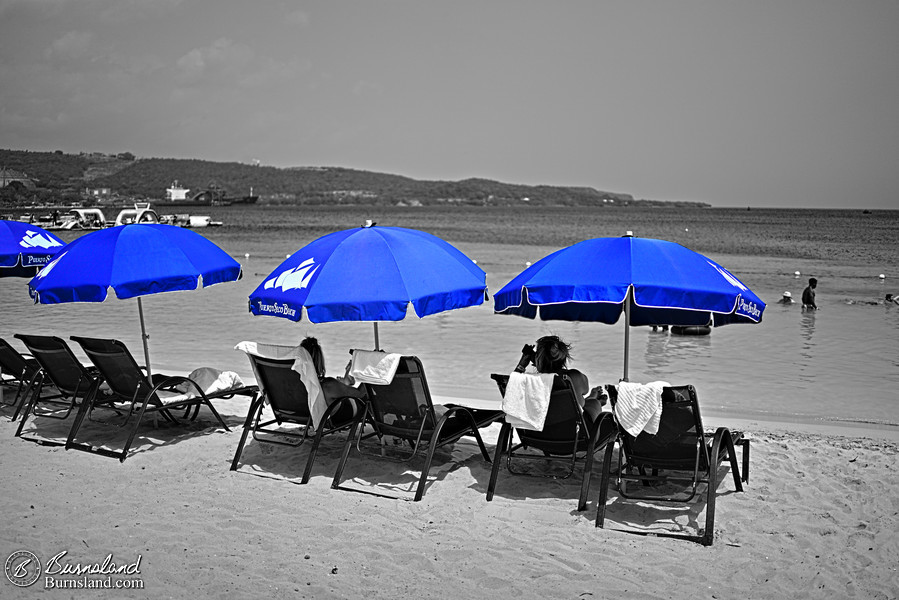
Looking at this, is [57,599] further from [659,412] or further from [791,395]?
[791,395]

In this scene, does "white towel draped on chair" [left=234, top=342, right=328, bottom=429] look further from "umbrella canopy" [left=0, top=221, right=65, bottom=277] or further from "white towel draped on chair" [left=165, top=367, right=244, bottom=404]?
"umbrella canopy" [left=0, top=221, right=65, bottom=277]

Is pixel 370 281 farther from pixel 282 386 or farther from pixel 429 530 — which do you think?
pixel 429 530

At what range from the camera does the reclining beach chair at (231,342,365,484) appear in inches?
227

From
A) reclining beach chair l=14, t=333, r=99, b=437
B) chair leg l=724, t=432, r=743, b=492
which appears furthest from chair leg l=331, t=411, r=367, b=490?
chair leg l=724, t=432, r=743, b=492

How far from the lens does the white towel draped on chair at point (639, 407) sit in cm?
476

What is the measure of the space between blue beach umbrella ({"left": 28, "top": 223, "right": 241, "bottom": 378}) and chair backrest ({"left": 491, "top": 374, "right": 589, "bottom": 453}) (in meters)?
2.85

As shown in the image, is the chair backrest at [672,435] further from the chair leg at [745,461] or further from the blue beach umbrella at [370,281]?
the blue beach umbrella at [370,281]

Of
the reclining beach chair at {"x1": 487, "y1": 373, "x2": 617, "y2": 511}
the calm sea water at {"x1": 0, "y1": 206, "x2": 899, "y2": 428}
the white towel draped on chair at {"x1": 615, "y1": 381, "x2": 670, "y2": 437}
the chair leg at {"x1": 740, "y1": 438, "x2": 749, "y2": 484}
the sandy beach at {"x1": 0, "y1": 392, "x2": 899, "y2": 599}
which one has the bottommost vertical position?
the calm sea water at {"x1": 0, "y1": 206, "x2": 899, "y2": 428}

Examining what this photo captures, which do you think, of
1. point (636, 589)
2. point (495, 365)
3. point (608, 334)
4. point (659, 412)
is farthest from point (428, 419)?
point (608, 334)

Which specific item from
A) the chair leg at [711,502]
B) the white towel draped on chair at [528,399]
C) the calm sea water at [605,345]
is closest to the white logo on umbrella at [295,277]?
the white towel draped on chair at [528,399]

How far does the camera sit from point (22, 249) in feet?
28.5

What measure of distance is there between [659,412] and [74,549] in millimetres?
3345

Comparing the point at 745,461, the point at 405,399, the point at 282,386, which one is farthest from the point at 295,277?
the point at 745,461

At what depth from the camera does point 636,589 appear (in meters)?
4.02
